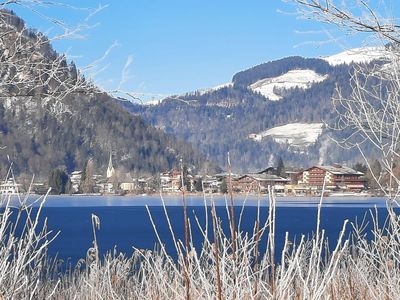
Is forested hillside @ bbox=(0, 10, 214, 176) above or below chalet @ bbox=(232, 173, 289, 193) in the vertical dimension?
above

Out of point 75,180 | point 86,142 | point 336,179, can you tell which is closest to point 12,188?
point 336,179

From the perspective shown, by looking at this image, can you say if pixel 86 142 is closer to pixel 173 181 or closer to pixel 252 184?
pixel 173 181

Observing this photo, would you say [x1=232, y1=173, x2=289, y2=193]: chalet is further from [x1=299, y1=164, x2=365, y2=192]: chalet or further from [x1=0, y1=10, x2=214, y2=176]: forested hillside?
[x1=299, y1=164, x2=365, y2=192]: chalet

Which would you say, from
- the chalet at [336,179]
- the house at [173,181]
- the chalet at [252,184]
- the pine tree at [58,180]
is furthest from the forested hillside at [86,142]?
the house at [173,181]

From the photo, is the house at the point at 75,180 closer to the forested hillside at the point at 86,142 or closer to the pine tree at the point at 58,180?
the pine tree at the point at 58,180

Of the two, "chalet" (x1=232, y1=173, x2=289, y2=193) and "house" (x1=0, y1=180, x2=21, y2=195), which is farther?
"house" (x1=0, y1=180, x2=21, y2=195)

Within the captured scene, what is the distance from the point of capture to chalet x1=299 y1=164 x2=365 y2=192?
359 feet

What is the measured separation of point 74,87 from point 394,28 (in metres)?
2.03

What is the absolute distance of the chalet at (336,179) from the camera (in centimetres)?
10931

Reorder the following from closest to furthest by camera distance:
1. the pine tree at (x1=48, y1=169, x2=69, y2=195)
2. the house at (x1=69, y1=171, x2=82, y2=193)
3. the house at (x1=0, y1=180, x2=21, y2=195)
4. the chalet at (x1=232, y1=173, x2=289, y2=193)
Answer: the chalet at (x1=232, y1=173, x2=289, y2=193) < the house at (x1=0, y1=180, x2=21, y2=195) < the pine tree at (x1=48, y1=169, x2=69, y2=195) < the house at (x1=69, y1=171, x2=82, y2=193)

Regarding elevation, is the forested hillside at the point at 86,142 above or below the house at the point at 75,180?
above

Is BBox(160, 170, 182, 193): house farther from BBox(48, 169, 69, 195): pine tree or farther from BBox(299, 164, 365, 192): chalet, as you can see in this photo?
BBox(299, 164, 365, 192): chalet

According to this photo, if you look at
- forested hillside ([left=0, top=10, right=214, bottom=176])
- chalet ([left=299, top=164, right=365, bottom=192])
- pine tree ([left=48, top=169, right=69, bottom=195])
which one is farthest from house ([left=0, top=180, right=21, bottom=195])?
chalet ([left=299, top=164, right=365, bottom=192])

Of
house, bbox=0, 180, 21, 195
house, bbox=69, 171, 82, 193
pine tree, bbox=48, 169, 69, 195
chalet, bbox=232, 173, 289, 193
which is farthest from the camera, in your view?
house, bbox=69, 171, 82, 193
